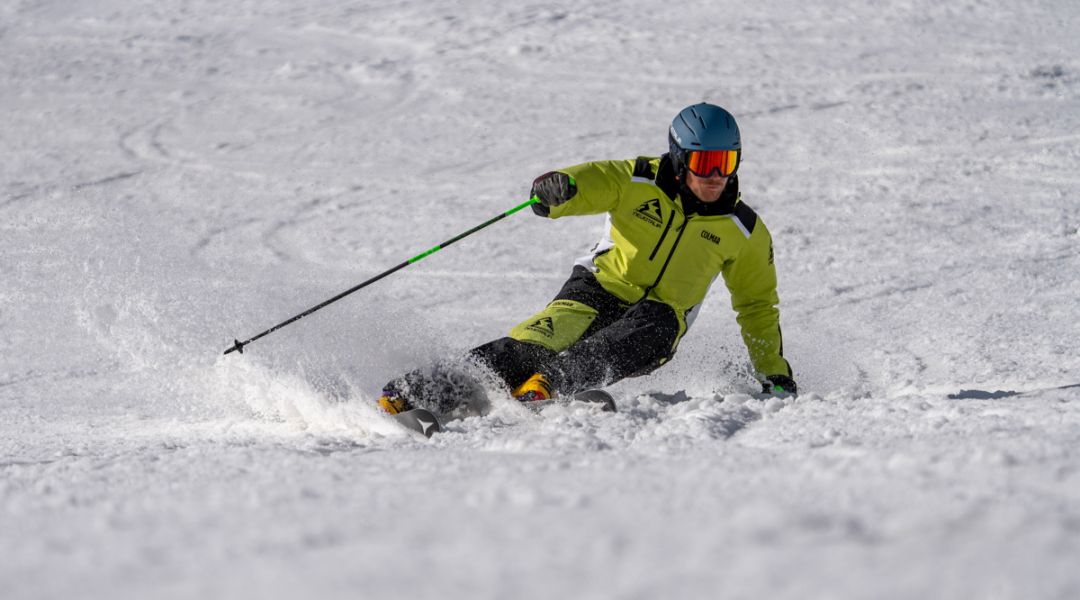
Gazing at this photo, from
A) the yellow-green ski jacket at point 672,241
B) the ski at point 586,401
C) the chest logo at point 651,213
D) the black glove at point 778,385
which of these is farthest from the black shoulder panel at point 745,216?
the ski at point 586,401

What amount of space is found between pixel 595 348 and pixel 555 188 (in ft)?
2.45

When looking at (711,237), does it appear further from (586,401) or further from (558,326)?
(586,401)

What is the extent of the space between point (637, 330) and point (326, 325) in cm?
191

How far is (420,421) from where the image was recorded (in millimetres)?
3713

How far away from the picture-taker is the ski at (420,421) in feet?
12.0

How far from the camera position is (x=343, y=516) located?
6.61 ft

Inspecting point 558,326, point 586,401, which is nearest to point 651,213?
point 558,326

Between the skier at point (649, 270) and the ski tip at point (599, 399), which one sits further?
the skier at point (649, 270)

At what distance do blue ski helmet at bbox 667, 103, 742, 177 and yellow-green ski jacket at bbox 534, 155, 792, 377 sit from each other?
200 millimetres

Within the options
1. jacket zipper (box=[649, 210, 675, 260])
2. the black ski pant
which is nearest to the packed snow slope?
the black ski pant

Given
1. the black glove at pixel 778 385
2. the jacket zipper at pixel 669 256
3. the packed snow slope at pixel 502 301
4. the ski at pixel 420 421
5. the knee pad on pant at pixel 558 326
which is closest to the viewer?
the packed snow slope at pixel 502 301

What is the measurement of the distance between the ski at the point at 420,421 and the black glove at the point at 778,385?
1680mm

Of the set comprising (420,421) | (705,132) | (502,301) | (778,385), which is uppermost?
(705,132)

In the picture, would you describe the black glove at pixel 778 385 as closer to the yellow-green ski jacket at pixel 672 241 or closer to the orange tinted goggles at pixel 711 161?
the yellow-green ski jacket at pixel 672 241
